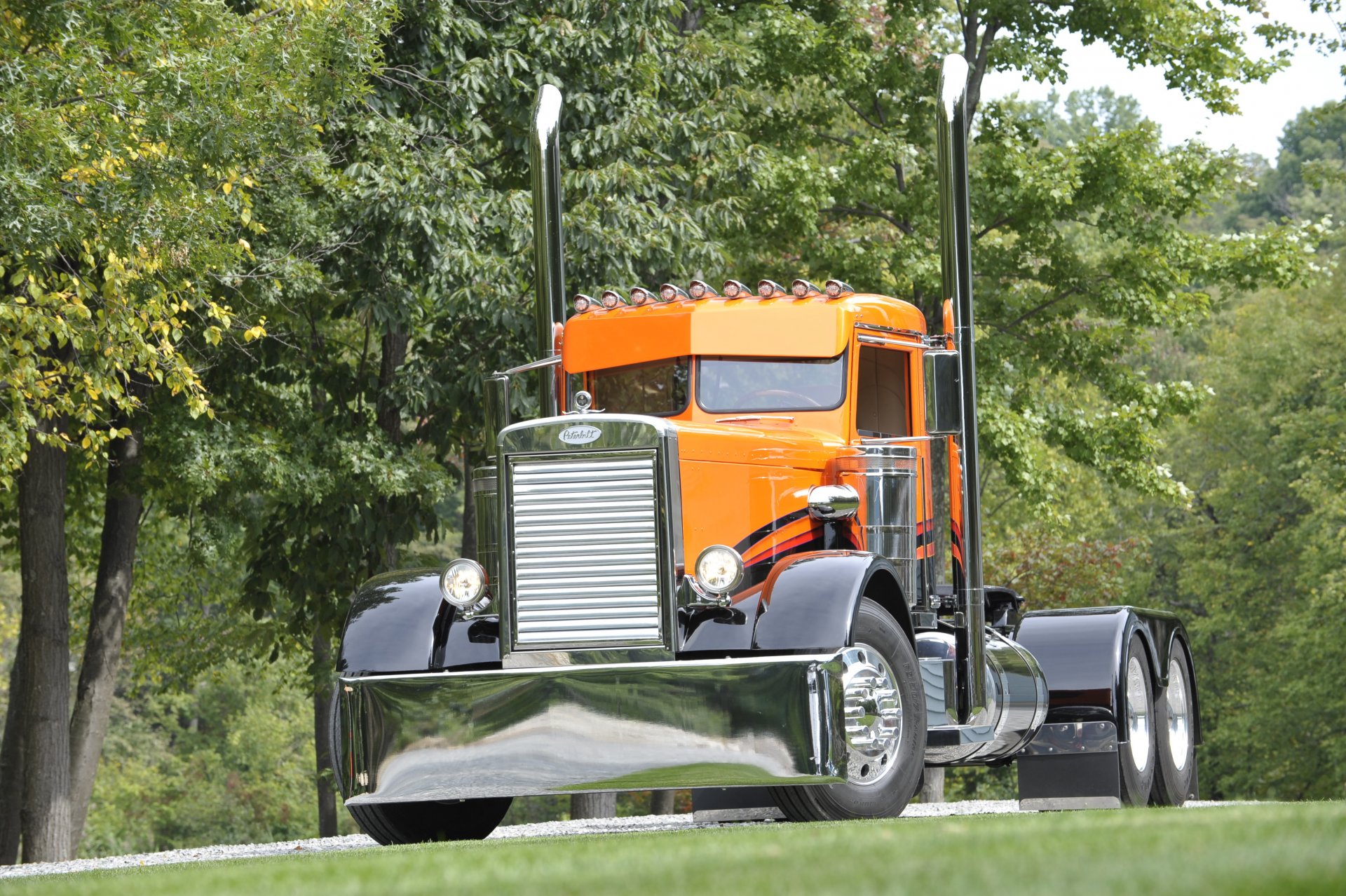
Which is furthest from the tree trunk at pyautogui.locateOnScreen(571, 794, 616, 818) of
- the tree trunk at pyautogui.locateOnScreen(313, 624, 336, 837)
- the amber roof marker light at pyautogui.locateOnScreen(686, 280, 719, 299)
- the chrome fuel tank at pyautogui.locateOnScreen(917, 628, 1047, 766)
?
the amber roof marker light at pyautogui.locateOnScreen(686, 280, 719, 299)

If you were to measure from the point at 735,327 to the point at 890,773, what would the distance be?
116 inches

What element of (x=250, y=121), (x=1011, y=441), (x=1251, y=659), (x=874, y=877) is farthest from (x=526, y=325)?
(x=1251, y=659)

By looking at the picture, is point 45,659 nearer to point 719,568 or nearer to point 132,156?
point 132,156

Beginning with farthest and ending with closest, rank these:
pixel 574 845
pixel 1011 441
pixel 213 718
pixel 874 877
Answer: pixel 213 718 → pixel 1011 441 → pixel 574 845 → pixel 874 877

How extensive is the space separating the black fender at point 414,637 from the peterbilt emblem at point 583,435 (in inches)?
44.9

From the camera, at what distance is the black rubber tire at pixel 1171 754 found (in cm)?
1251

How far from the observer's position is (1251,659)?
41.8 meters

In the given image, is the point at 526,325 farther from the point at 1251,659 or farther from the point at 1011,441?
the point at 1251,659

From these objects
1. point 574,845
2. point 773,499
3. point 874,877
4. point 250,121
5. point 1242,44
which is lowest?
point 574,845

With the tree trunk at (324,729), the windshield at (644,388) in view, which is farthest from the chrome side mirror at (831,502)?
the tree trunk at (324,729)

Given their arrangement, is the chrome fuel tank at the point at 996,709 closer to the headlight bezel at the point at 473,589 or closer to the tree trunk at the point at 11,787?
the headlight bezel at the point at 473,589

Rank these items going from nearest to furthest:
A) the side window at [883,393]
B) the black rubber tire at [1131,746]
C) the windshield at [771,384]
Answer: the windshield at [771,384] < the side window at [883,393] < the black rubber tire at [1131,746]

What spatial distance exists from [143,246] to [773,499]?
242 inches

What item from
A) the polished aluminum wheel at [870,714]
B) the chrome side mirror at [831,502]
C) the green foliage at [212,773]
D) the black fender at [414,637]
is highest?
the chrome side mirror at [831,502]
